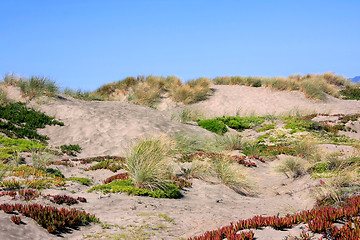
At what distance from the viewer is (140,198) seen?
753 centimetres

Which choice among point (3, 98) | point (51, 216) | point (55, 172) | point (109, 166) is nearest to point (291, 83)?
point (3, 98)

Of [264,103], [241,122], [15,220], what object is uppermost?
[264,103]

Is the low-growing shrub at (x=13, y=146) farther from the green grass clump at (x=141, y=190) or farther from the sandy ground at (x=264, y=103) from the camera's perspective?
the sandy ground at (x=264, y=103)

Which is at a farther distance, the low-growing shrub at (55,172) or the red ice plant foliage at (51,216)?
the low-growing shrub at (55,172)

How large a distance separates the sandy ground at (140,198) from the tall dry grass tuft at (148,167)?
68 cm

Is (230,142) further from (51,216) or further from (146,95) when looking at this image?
(146,95)

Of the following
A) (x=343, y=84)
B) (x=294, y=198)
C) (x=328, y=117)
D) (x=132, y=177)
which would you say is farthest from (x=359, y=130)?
(x=343, y=84)

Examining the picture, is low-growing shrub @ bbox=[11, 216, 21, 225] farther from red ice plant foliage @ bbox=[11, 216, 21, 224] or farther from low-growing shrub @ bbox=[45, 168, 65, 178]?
low-growing shrub @ bbox=[45, 168, 65, 178]

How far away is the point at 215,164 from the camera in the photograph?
399 inches

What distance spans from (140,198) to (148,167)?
0.83 m

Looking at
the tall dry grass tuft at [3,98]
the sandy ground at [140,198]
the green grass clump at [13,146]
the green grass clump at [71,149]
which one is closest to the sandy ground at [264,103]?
the sandy ground at [140,198]

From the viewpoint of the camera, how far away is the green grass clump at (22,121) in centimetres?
1489

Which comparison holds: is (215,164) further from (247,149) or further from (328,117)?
(328,117)

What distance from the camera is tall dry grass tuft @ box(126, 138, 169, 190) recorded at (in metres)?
8.12
